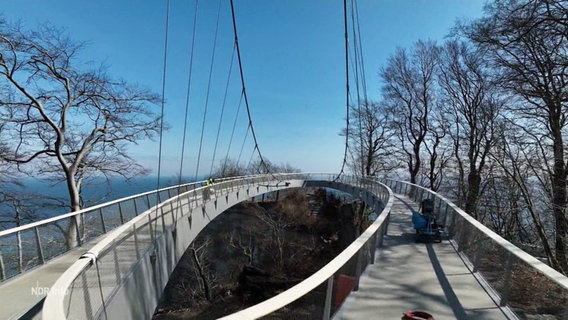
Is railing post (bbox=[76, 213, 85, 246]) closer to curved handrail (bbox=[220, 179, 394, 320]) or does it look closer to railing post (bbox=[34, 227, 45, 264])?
railing post (bbox=[34, 227, 45, 264])

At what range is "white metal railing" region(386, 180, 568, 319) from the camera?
12.3 feet

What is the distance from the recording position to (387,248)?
28.3ft

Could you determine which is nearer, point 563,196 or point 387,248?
point 387,248

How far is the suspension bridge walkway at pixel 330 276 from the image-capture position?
371cm

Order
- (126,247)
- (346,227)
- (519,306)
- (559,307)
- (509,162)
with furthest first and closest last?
(346,227)
(509,162)
(126,247)
(519,306)
(559,307)

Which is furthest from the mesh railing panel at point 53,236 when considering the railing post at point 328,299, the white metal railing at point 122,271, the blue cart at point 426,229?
the blue cart at point 426,229

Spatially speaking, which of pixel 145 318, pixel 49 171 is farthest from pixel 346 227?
pixel 145 318

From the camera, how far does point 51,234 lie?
8.13m

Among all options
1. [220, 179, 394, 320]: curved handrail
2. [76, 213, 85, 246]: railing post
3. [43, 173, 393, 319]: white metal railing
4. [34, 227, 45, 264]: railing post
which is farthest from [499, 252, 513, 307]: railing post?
[76, 213, 85, 246]: railing post

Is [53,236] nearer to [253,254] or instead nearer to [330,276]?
[330,276]

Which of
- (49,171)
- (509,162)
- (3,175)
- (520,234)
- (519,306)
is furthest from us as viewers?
(520,234)

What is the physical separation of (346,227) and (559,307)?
3076 centimetres

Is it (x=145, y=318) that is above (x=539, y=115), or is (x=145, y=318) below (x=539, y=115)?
below

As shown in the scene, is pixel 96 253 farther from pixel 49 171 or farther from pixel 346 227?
pixel 346 227
